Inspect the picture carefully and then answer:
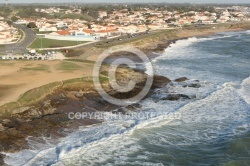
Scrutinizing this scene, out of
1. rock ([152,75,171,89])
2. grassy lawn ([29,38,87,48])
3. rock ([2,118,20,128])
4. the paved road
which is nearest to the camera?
rock ([2,118,20,128])

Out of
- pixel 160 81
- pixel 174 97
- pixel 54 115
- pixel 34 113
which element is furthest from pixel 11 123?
pixel 160 81

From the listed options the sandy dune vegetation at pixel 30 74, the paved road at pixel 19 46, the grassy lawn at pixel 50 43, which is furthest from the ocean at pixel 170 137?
the grassy lawn at pixel 50 43

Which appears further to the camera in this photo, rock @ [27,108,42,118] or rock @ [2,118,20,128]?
rock @ [27,108,42,118]

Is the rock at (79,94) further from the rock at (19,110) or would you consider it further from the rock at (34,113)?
the rock at (19,110)

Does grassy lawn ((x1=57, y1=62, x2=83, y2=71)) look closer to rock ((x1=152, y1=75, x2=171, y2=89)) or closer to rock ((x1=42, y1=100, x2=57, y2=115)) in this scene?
rock ((x1=152, y1=75, x2=171, y2=89))

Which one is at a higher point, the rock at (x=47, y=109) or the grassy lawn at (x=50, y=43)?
the grassy lawn at (x=50, y=43)

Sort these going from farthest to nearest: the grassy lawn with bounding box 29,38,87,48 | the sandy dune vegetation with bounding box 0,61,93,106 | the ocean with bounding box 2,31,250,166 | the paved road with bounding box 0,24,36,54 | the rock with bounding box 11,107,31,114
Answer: the grassy lawn with bounding box 29,38,87,48
the paved road with bounding box 0,24,36,54
the sandy dune vegetation with bounding box 0,61,93,106
the rock with bounding box 11,107,31,114
the ocean with bounding box 2,31,250,166

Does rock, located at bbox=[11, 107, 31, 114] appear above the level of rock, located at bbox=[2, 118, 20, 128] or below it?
above

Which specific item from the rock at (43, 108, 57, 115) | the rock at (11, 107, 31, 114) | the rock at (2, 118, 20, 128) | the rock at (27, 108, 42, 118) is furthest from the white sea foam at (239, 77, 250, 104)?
the rock at (2, 118, 20, 128)

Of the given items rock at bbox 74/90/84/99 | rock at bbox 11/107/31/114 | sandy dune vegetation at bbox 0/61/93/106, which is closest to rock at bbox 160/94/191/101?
rock at bbox 74/90/84/99

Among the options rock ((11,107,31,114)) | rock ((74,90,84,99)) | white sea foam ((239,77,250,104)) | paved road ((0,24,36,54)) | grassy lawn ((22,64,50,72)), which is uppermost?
white sea foam ((239,77,250,104))
